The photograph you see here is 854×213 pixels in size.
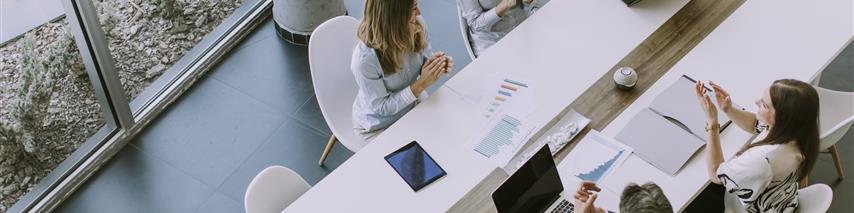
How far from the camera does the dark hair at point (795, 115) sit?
309cm

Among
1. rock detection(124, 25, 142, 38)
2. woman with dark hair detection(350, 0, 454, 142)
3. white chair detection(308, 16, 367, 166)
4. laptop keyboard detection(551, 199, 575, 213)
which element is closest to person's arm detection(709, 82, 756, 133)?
laptop keyboard detection(551, 199, 575, 213)

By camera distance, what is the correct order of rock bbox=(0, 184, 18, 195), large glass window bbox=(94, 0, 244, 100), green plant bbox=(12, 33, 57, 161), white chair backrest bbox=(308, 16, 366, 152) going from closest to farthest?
white chair backrest bbox=(308, 16, 366, 152), green plant bbox=(12, 33, 57, 161), rock bbox=(0, 184, 18, 195), large glass window bbox=(94, 0, 244, 100)

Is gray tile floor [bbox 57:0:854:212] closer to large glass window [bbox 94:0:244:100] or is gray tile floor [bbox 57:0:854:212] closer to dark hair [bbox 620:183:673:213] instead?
large glass window [bbox 94:0:244:100]

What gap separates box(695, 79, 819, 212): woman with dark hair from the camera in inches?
122

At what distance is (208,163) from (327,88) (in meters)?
0.99

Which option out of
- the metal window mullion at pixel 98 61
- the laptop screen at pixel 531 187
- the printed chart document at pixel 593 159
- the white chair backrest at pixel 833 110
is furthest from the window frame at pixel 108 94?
the white chair backrest at pixel 833 110

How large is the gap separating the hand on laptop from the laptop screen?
0.10 m

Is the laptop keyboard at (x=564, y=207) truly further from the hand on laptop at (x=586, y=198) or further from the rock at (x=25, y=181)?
the rock at (x=25, y=181)

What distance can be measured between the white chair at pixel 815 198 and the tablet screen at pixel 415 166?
1.43m

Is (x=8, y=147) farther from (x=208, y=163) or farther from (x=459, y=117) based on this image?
(x=459, y=117)

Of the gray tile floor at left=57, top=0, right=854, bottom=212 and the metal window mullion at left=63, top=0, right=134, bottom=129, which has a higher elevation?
the metal window mullion at left=63, top=0, right=134, bottom=129

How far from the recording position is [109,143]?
4.67 meters

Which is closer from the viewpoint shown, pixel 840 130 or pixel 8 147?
pixel 840 130

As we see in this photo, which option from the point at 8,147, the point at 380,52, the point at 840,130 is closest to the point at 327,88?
the point at 380,52
